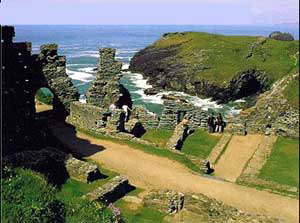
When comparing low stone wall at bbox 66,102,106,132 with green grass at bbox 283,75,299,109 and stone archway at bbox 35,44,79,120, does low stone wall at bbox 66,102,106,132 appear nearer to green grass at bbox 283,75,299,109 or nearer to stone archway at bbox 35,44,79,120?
stone archway at bbox 35,44,79,120

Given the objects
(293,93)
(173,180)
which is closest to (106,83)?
(173,180)

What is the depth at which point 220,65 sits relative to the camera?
84312 mm

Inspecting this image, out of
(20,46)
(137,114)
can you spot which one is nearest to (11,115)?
(20,46)

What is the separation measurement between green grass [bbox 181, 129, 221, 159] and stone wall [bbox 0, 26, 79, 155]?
8511mm

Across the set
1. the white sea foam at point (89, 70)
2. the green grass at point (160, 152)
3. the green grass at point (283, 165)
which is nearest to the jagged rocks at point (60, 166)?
the green grass at point (160, 152)

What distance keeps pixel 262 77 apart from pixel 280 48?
1347 cm

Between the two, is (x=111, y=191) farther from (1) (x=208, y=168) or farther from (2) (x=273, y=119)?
(2) (x=273, y=119)

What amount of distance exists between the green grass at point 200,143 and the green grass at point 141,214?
957cm

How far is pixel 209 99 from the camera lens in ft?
246

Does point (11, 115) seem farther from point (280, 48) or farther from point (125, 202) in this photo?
point (280, 48)

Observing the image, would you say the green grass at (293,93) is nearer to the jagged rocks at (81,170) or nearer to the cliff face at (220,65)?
the jagged rocks at (81,170)

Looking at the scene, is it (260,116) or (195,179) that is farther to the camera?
(260,116)

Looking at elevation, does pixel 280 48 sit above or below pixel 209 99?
above

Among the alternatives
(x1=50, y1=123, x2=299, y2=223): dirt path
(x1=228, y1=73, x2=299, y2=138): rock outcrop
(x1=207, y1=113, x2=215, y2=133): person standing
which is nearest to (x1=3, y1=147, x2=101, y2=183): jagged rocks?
(x1=50, y1=123, x2=299, y2=223): dirt path
